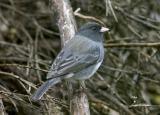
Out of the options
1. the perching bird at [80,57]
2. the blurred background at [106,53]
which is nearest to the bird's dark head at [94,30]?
the perching bird at [80,57]

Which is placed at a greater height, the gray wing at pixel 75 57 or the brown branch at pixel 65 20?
the brown branch at pixel 65 20

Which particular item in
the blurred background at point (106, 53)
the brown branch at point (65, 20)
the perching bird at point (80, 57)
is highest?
the brown branch at point (65, 20)

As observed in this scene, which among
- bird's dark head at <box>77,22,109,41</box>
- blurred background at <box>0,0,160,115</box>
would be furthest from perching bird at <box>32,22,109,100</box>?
blurred background at <box>0,0,160,115</box>

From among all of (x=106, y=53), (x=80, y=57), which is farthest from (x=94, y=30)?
(x=106, y=53)

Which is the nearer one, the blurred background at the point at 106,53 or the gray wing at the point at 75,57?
the gray wing at the point at 75,57

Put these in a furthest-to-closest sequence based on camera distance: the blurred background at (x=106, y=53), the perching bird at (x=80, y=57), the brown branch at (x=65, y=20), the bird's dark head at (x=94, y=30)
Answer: the blurred background at (x=106, y=53), the bird's dark head at (x=94, y=30), the brown branch at (x=65, y=20), the perching bird at (x=80, y=57)

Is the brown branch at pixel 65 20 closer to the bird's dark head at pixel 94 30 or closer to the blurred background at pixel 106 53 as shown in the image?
the blurred background at pixel 106 53

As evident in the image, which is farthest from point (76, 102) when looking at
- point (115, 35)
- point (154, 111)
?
point (115, 35)
